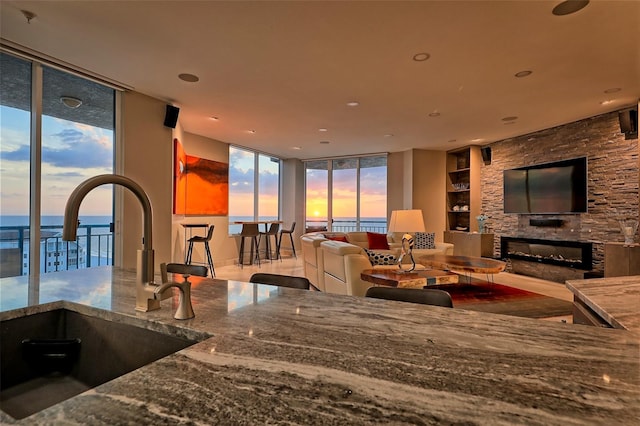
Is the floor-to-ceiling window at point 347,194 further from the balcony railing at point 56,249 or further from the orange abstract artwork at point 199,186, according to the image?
the balcony railing at point 56,249

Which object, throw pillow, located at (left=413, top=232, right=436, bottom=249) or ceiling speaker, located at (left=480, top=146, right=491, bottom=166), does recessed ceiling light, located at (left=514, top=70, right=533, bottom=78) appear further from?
ceiling speaker, located at (left=480, top=146, right=491, bottom=166)

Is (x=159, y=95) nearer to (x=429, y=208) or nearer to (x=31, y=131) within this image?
(x=31, y=131)

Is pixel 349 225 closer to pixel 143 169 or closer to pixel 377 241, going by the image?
pixel 377 241

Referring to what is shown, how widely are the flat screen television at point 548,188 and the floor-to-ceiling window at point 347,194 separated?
9.87 ft

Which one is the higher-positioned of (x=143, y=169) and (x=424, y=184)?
(x=424, y=184)

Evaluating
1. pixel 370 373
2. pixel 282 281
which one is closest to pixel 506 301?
pixel 282 281

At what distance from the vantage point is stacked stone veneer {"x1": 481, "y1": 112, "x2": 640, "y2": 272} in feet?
15.9

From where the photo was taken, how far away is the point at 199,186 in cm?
666

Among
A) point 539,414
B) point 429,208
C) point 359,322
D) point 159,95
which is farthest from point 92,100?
point 429,208

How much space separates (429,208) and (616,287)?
667 centimetres

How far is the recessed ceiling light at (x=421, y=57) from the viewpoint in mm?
3234

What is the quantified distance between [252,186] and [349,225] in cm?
288

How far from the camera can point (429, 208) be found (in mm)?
8008

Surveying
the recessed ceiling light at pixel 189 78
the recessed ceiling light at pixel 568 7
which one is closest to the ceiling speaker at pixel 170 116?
the recessed ceiling light at pixel 189 78
